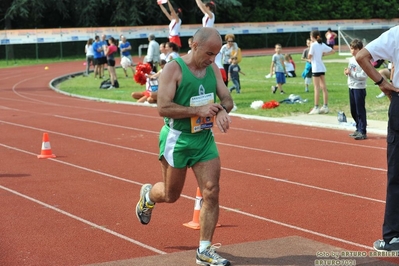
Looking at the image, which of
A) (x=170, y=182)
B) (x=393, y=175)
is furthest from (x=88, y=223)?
(x=393, y=175)

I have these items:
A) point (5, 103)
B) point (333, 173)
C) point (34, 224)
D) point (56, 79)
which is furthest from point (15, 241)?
point (56, 79)

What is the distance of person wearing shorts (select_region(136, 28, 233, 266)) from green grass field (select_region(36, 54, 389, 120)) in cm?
1066

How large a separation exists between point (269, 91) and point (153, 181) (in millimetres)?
12964

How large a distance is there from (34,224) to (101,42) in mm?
26311

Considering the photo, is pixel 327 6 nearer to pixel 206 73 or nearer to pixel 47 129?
pixel 47 129

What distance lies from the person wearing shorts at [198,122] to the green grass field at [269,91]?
1066 centimetres

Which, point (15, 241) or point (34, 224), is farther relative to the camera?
point (34, 224)

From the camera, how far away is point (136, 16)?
51.0m

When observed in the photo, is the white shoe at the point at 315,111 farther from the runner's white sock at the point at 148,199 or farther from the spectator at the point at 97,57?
the spectator at the point at 97,57

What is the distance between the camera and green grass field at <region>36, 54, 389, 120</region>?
18.1 meters

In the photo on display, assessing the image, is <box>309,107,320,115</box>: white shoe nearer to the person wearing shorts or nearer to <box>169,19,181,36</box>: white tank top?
<box>169,19,181,36</box>: white tank top

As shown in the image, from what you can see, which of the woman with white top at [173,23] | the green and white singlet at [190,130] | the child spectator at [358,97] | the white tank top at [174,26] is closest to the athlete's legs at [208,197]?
the green and white singlet at [190,130]

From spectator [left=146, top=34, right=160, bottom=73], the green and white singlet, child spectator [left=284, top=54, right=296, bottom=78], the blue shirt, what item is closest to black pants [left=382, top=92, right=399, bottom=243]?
the green and white singlet

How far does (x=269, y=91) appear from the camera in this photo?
2298cm
